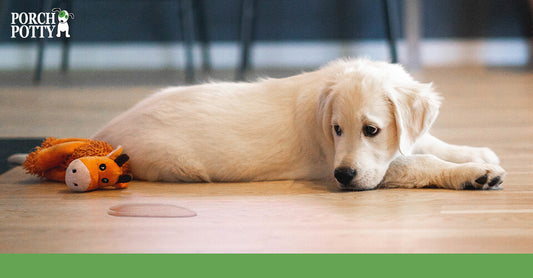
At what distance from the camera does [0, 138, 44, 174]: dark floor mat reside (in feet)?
9.23

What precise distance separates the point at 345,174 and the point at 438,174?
33cm

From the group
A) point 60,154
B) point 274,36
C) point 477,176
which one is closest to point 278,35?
point 274,36

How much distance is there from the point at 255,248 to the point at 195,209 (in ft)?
1.41

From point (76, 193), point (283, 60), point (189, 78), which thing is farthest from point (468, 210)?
point (283, 60)

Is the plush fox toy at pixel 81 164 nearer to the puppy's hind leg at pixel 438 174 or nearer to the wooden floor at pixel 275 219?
the wooden floor at pixel 275 219

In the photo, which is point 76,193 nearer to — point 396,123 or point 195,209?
point 195,209

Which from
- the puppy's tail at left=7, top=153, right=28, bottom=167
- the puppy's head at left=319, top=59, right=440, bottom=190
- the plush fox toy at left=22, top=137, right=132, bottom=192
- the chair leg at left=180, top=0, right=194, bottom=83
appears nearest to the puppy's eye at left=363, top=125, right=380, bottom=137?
the puppy's head at left=319, top=59, right=440, bottom=190

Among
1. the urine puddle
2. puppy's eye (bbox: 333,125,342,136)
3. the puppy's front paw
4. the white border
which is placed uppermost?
the white border

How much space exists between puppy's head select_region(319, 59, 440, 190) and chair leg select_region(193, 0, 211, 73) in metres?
4.82

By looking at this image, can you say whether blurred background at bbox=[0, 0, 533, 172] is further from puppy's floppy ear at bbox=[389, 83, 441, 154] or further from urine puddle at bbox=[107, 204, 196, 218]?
urine puddle at bbox=[107, 204, 196, 218]

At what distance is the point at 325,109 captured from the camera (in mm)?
2178

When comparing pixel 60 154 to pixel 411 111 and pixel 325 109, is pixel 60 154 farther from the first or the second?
pixel 411 111

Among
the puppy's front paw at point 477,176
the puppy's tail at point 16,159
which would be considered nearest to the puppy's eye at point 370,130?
the puppy's front paw at point 477,176

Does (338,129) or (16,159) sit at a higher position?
(338,129)
